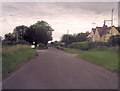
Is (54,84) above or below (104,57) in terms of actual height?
below

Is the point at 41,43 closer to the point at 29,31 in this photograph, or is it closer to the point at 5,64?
the point at 29,31

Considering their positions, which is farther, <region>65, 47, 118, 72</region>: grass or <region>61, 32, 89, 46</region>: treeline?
<region>61, 32, 89, 46</region>: treeline

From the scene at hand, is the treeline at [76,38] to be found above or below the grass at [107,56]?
above

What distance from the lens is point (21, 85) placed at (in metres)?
6.71

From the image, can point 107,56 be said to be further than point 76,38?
No

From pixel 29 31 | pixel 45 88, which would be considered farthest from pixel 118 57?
pixel 29 31

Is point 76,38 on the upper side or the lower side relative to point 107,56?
upper

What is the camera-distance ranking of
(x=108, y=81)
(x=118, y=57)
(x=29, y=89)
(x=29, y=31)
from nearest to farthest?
(x=29, y=89) < (x=108, y=81) < (x=118, y=57) < (x=29, y=31)

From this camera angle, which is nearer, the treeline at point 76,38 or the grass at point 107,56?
the grass at point 107,56

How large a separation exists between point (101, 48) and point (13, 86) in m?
6.91

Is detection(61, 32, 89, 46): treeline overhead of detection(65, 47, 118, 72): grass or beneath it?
overhead

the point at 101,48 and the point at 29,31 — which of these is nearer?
the point at 101,48

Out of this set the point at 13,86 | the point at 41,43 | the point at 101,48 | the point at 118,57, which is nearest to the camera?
the point at 13,86

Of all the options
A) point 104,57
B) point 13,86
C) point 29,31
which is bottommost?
point 13,86
